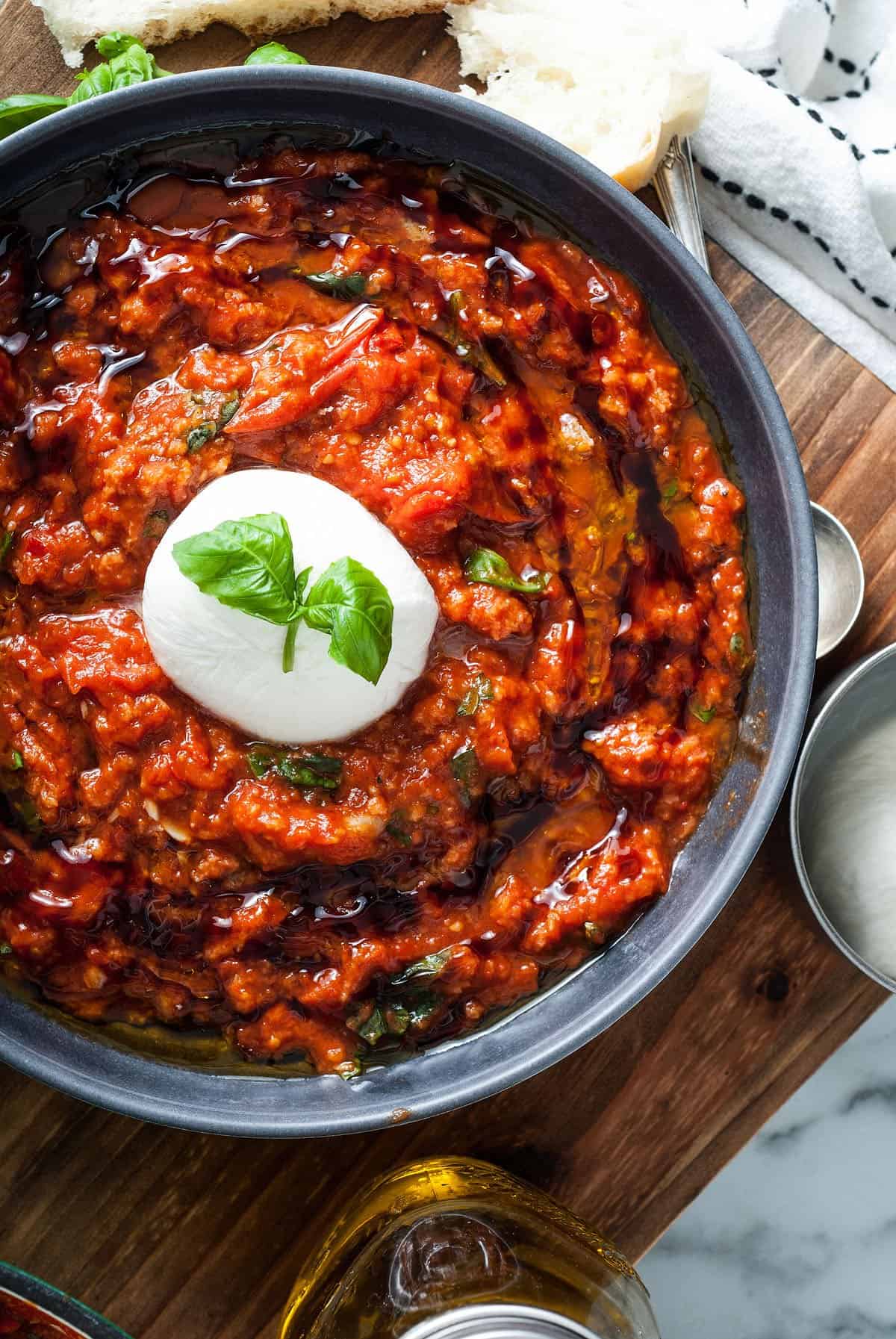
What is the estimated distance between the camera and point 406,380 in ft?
8.18

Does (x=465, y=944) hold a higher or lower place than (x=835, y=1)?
lower

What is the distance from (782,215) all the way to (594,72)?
1.98 ft

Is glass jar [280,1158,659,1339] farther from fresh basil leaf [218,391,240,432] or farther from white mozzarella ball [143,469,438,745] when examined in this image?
fresh basil leaf [218,391,240,432]

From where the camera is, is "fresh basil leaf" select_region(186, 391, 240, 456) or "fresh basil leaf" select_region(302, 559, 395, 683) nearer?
"fresh basil leaf" select_region(302, 559, 395, 683)

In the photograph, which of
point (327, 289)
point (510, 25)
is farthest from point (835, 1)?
point (327, 289)

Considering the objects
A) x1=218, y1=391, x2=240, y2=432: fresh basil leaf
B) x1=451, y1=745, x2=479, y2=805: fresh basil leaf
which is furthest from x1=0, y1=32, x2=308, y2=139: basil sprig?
x1=451, y1=745, x2=479, y2=805: fresh basil leaf

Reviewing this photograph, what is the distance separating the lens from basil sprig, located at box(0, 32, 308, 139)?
8.75ft

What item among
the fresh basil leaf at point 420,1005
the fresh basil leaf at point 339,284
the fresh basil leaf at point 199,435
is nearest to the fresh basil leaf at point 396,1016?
the fresh basil leaf at point 420,1005

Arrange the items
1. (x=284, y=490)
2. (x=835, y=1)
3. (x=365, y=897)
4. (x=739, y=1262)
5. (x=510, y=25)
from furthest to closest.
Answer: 1. (x=739, y=1262)
2. (x=835, y=1)
3. (x=510, y=25)
4. (x=365, y=897)
5. (x=284, y=490)

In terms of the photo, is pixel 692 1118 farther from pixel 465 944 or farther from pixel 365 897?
pixel 365 897

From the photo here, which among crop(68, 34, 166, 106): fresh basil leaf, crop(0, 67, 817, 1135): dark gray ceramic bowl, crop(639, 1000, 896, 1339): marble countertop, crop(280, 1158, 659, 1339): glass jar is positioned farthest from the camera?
crop(639, 1000, 896, 1339): marble countertop

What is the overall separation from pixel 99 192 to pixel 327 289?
0.50 meters

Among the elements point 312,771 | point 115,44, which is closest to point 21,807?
point 312,771

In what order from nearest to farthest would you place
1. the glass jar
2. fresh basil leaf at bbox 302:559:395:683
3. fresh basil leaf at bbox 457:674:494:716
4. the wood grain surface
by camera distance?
fresh basil leaf at bbox 302:559:395:683 < fresh basil leaf at bbox 457:674:494:716 < the glass jar < the wood grain surface
